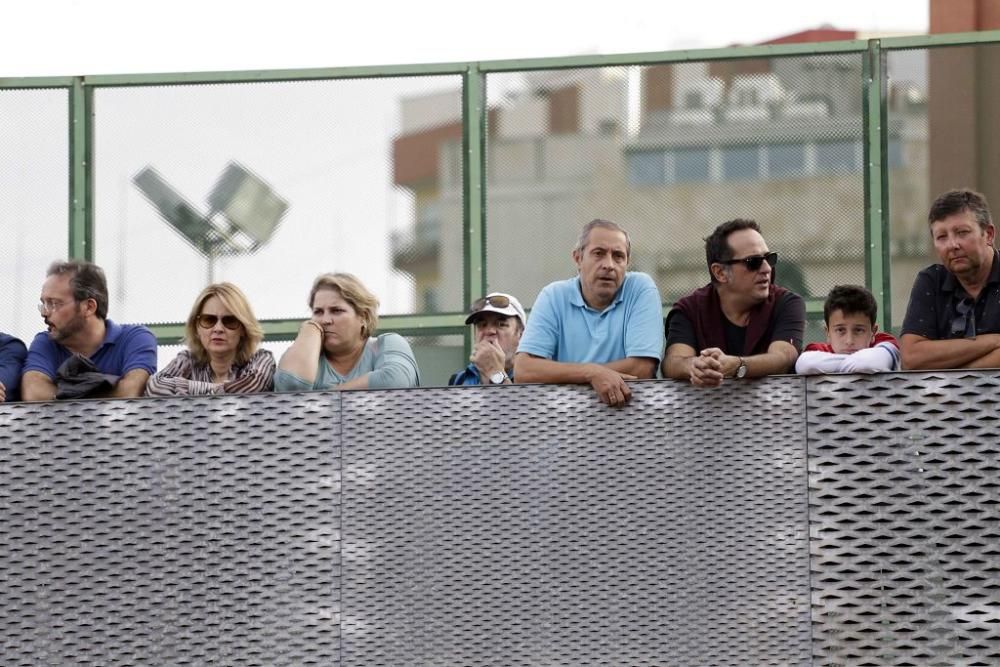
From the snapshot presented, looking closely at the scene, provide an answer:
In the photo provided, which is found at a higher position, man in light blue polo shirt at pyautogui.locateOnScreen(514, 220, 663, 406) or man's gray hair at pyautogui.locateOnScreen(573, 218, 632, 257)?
man's gray hair at pyautogui.locateOnScreen(573, 218, 632, 257)

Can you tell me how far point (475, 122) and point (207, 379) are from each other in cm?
274

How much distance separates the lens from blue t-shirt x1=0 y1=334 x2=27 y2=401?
22.3 ft

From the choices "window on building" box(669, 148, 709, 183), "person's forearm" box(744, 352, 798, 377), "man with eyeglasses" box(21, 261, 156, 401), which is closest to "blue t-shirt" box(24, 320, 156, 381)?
"man with eyeglasses" box(21, 261, 156, 401)

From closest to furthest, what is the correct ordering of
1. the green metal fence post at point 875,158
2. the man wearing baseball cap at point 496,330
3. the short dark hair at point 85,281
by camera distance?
1. the short dark hair at point 85,281
2. the man wearing baseball cap at point 496,330
3. the green metal fence post at point 875,158

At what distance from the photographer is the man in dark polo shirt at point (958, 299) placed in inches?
236

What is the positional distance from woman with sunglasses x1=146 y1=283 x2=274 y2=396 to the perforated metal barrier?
0.27 meters

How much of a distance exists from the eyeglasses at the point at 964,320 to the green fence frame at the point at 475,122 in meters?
2.37

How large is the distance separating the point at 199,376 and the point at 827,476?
2.37 metres

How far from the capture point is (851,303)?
20.9 ft

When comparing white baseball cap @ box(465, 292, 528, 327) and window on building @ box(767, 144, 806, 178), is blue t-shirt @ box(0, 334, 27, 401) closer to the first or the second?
white baseball cap @ box(465, 292, 528, 327)

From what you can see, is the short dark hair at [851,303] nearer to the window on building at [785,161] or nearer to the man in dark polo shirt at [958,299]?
the man in dark polo shirt at [958,299]

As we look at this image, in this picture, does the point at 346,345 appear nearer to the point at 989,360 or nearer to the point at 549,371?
the point at 549,371

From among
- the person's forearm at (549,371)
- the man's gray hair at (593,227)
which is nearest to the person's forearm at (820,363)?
the person's forearm at (549,371)

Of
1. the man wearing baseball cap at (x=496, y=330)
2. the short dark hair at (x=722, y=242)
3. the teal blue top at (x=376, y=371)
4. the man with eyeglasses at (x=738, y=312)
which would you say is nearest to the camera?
the man with eyeglasses at (x=738, y=312)
